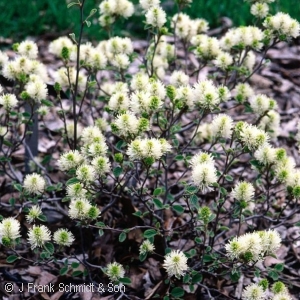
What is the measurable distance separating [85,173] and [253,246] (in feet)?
2.22

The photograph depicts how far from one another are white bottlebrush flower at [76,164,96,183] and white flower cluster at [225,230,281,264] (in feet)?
1.89

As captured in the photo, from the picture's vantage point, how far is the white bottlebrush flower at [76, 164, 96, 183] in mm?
2195

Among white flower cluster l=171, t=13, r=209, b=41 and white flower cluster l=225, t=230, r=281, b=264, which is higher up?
white flower cluster l=171, t=13, r=209, b=41

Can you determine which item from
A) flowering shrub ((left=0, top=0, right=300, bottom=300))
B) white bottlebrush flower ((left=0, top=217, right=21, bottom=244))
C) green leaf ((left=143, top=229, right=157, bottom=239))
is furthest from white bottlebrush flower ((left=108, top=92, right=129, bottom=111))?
white bottlebrush flower ((left=0, top=217, right=21, bottom=244))

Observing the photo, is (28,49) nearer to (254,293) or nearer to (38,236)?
(38,236)

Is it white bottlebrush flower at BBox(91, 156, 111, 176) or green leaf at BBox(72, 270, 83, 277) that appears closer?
white bottlebrush flower at BBox(91, 156, 111, 176)

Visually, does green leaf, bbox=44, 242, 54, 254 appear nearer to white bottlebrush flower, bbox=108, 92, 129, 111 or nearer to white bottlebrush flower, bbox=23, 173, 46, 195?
white bottlebrush flower, bbox=23, 173, 46, 195

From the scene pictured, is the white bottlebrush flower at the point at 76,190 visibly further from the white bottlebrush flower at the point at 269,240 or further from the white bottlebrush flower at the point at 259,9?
the white bottlebrush flower at the point at 259,9

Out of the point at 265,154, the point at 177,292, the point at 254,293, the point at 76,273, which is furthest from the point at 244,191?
the point at 76,273

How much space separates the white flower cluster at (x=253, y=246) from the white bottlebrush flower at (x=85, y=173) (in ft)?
1.89

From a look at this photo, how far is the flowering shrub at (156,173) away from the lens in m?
2.19

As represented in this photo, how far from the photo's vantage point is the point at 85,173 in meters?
2.20

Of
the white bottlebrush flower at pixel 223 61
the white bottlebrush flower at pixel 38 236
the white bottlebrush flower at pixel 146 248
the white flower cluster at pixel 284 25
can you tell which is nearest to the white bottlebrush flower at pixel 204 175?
the white bottlebrush flower at pixel 146 248

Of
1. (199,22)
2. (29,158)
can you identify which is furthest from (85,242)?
(199,22)
